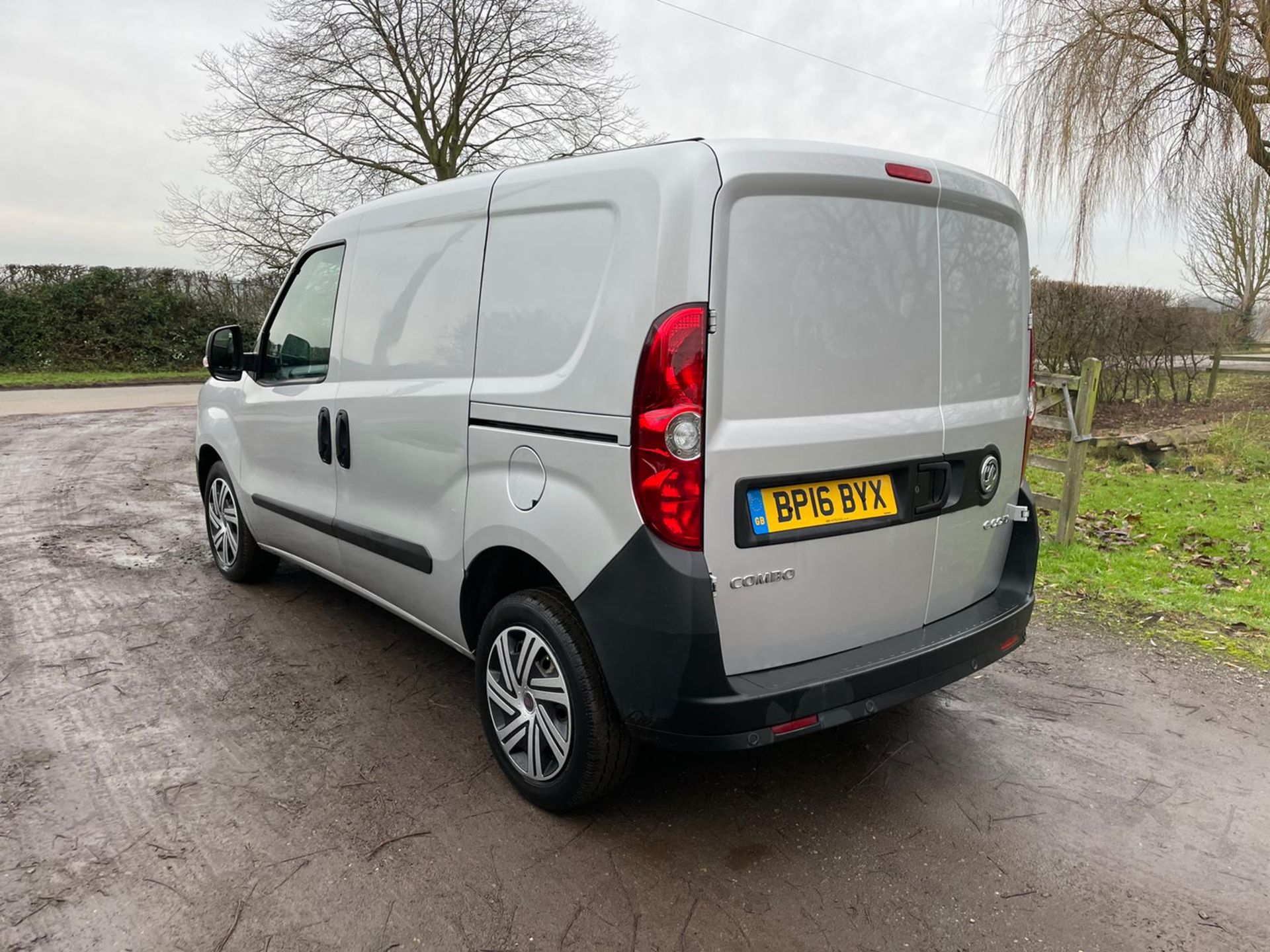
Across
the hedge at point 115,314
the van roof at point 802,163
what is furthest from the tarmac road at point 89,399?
A: the van roof at point 802,163

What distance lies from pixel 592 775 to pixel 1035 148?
7135 mm

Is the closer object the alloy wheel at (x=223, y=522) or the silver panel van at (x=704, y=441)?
the silver panel van at (x=704, y=441)

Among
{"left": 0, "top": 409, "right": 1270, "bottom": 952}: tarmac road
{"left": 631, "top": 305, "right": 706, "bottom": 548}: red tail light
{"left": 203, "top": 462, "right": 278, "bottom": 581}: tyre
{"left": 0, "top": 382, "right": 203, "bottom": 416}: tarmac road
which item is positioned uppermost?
{"left": 631, "top": 305, "right": 706, "bottom": 548}: red tail light

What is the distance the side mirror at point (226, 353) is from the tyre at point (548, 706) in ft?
7.99

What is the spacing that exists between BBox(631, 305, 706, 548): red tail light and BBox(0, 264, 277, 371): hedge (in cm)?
1723

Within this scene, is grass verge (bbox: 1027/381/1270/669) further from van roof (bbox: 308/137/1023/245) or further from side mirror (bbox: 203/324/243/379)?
side mirror (bbox: 203/324/243/379)

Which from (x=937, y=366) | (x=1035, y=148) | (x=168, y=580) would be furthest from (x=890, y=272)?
(x=1035, y=148)

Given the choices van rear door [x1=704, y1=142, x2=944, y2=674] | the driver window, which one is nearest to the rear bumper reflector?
van rear door [x1=704, y1=142, x2=944, y2=674]

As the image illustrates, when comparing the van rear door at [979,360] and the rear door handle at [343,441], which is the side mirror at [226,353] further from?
the van rear door at [979,360]

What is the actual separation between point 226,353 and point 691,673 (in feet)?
11.1

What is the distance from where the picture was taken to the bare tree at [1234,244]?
7.52 m

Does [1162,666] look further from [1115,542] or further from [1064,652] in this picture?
[1115,542]

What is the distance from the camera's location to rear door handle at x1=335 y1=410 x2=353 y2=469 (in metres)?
3.66

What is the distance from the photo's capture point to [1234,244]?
31.0 feet
